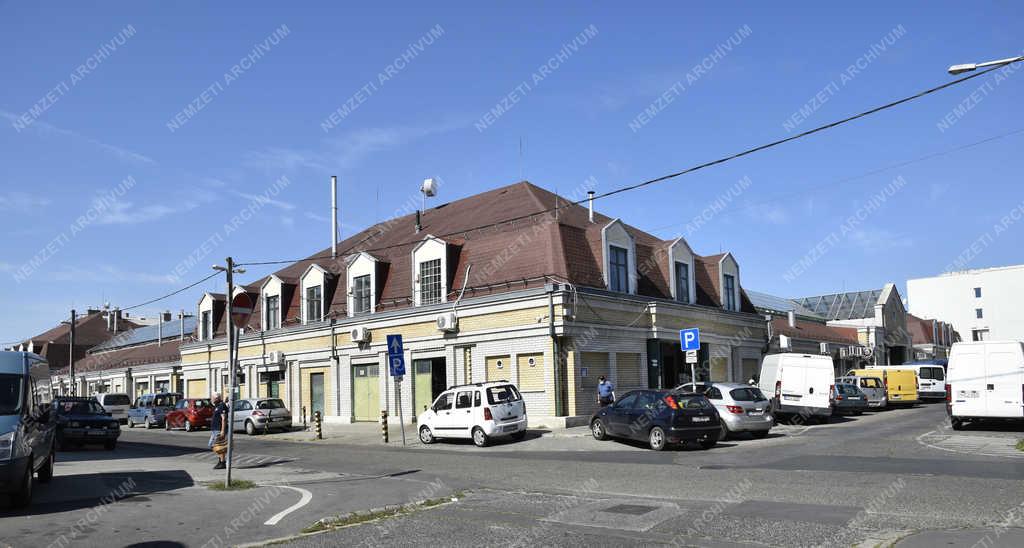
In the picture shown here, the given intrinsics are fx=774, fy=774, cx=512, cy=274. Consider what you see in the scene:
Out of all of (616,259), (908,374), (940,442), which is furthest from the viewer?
(908,374)

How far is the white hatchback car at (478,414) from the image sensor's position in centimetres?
2255

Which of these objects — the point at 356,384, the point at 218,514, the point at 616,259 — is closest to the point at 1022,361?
the point at 616,259

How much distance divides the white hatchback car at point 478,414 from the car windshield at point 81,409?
1135cm

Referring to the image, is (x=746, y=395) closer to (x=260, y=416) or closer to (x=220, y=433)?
(x=220, y=433)

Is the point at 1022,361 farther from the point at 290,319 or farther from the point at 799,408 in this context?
the point at 290,319

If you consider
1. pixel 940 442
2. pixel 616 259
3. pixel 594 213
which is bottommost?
pixel 940 442

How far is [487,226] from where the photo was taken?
3203 cm

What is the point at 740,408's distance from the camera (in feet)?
70.1

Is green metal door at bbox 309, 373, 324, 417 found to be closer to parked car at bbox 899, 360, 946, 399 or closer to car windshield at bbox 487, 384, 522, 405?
car windshield at bbox 487, 384, 522, 405

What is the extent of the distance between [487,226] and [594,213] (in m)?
6.44

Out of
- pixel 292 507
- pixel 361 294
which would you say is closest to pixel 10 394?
pixel 292 507

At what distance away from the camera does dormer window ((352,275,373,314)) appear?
34312mm

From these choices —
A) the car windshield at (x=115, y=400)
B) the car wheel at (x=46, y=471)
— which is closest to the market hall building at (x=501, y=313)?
the car windshield at (x=115, y=400)

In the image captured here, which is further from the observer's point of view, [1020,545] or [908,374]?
[908,374]
